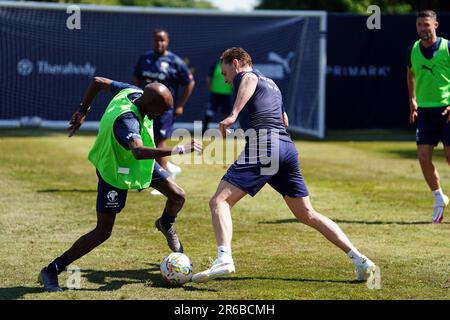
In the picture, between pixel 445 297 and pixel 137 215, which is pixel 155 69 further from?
pixel 445 297

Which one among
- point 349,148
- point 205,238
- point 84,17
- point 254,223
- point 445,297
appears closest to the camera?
point 445,297

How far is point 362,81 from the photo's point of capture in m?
27.4

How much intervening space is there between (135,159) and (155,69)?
21.9ft

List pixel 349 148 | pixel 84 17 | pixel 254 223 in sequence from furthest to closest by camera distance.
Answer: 1. pixel 84 17
2. pixel 349 148
3. pixel 254 223

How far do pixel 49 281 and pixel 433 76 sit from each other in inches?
238

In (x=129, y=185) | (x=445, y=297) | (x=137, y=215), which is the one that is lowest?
(x=137, y=215)

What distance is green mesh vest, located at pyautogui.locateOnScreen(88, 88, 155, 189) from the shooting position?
7453mm

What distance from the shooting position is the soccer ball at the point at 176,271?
25.2 ft

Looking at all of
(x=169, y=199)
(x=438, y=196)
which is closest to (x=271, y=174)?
(x=169, y=199)

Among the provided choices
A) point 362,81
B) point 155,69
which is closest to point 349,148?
point 362,81

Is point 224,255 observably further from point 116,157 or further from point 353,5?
A: point 353,5

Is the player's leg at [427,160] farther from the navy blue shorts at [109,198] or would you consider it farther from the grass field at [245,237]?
the navy blue shorts at [109,198]

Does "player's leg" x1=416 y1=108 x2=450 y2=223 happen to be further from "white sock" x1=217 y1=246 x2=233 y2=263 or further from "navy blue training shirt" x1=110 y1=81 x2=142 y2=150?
"navy blue training shirt" x1=110 y1=81 x2=142 y2=150

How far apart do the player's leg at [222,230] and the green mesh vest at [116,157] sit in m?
0.70
